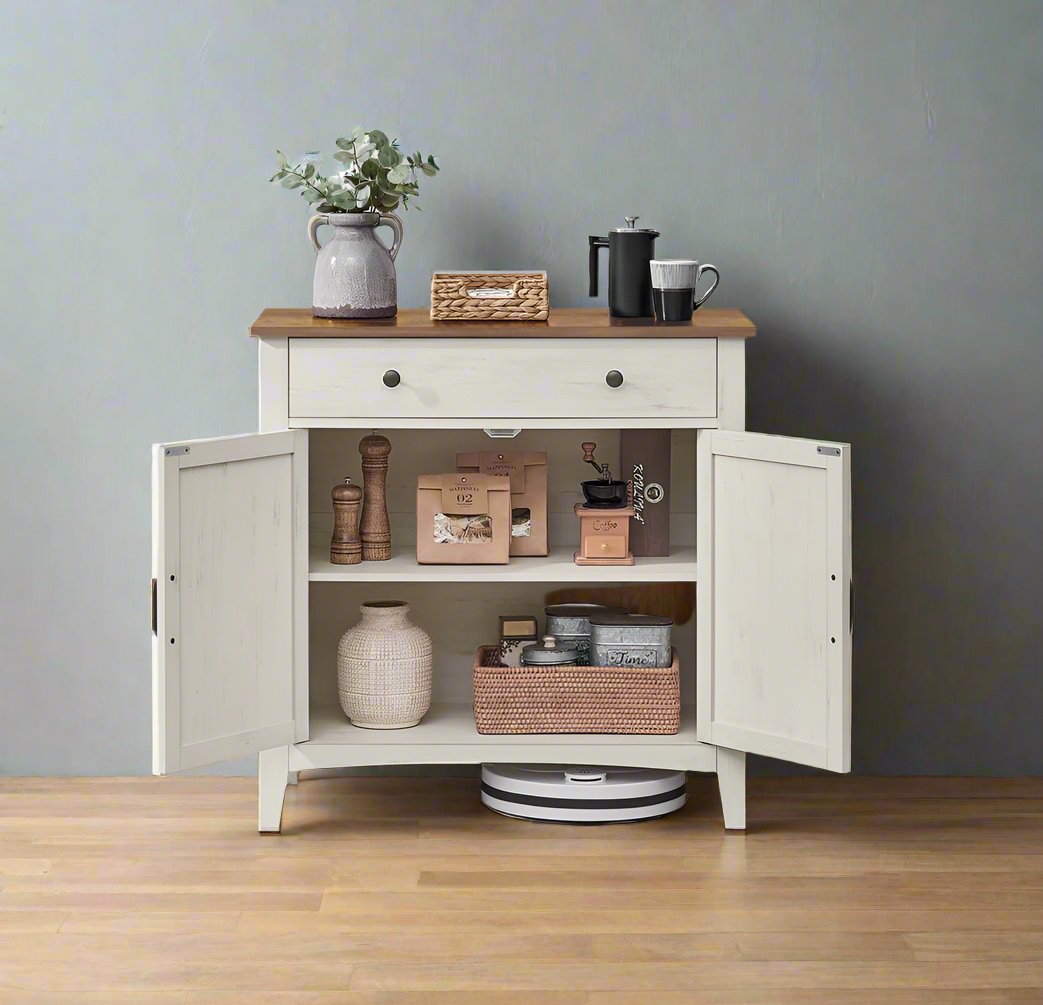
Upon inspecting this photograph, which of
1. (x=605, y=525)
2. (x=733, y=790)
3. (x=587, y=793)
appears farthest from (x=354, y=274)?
(x=733, y=790)

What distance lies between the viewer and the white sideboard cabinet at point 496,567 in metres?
2.32

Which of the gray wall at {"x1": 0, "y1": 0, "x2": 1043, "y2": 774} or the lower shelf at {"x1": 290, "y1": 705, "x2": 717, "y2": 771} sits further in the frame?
the gray wall at {"x1": 0, "y1": 0, "x2": 1043, "y2": 774}

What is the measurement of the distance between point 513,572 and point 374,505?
323mm

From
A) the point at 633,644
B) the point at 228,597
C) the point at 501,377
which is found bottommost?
the point at 633,644

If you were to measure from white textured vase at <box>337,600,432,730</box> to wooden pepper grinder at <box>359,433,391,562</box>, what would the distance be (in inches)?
4.6

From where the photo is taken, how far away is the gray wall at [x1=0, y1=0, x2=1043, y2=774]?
272cm

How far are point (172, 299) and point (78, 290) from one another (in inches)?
7.7

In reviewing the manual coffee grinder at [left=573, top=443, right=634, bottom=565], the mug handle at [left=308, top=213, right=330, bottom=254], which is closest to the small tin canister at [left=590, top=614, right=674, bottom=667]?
the manual coffee grinder at [left=573, top=443, right=634, bottom=565]

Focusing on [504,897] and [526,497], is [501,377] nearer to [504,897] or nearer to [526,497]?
[526,497]

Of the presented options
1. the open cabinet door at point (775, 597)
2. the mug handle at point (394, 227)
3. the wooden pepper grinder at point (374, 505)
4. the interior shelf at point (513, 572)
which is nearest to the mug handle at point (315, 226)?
the mug handle at point (394, 227)

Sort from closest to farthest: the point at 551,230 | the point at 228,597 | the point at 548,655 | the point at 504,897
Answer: the point at 504,897
the point at 228,597
the point at 548,655
the point at 551,230

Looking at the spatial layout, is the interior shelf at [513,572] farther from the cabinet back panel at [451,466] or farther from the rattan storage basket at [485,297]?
the rattan storage basket at [485,297]

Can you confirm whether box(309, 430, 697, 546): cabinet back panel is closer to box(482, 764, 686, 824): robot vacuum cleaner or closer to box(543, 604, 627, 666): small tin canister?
box(543, 604, 627, 666): small tin canister

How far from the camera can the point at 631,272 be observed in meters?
2.51
